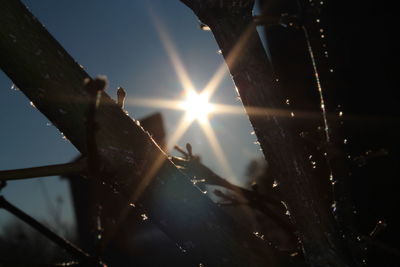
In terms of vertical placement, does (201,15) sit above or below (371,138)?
below

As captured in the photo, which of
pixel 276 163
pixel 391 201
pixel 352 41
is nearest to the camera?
pixel 276 163

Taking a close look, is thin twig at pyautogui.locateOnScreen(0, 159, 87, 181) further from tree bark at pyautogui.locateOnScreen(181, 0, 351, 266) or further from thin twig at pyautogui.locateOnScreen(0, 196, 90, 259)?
tree bark at pyautogui.locateOnScreen(181, 0, 351, 266)

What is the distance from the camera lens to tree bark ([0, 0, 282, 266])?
94cm

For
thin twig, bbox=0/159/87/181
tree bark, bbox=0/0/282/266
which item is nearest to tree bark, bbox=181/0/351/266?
tree bark, bbox=0/0/282/266

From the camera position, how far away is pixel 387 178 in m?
3.42

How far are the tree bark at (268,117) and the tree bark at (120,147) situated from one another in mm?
155

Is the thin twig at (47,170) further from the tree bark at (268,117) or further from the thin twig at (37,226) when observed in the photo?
the tree bark at (268,117)

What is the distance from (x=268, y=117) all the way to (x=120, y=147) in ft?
1.39

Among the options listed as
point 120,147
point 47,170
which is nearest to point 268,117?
point 120,147

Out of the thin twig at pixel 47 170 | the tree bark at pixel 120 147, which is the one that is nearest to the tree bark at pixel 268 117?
the tree bark at pixel 120 147

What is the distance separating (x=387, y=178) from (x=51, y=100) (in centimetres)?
331

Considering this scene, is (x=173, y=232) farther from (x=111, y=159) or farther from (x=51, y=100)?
(x=51, y=100)

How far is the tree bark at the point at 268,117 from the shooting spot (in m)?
1.02

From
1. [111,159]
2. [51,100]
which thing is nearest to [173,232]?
[111,159]
